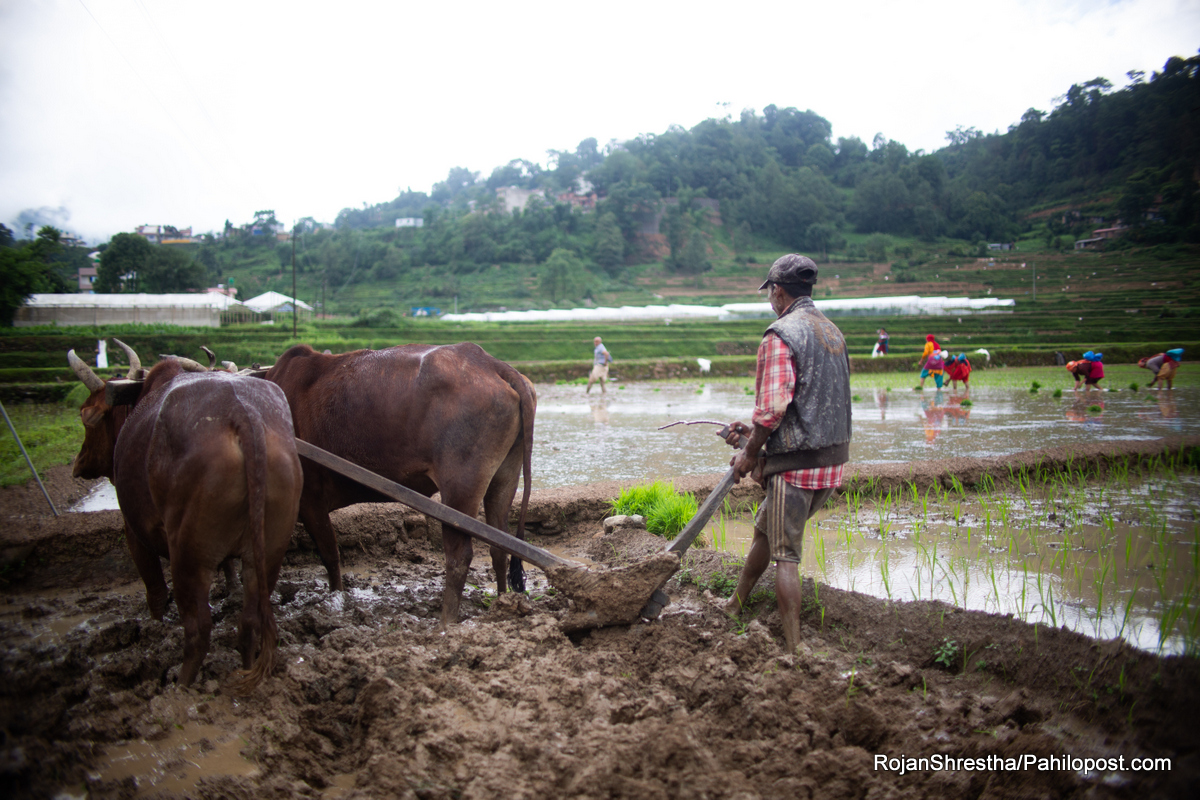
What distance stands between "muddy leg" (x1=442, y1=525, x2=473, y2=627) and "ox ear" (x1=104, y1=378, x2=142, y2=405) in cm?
205

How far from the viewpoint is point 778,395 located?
2.97 metres

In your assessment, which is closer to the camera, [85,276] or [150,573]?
[150,573]

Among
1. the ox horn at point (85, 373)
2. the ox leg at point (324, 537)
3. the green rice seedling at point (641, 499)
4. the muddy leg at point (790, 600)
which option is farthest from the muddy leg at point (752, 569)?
the ox horn at point (85, 373)

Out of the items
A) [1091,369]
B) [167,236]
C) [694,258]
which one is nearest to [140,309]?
[167,236]

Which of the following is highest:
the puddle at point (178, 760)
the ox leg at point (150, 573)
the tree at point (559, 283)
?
the tree at point (559, 283)

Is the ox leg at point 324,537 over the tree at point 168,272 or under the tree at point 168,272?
under

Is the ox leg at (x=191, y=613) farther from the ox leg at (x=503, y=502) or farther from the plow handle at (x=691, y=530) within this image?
the plow handle at (x=691, y=530)

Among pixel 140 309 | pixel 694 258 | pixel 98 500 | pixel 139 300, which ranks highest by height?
pixel 694 258

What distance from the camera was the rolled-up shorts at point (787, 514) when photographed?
3.04 metres

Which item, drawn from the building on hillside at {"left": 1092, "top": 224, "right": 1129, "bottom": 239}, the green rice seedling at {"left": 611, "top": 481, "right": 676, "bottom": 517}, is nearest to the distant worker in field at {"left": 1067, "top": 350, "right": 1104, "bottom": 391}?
the building on hillside at {"left": 1092, "top": 224, "right": 1129, "bottom": 239}

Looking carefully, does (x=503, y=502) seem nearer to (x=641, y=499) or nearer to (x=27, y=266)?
(x=641, y=499)

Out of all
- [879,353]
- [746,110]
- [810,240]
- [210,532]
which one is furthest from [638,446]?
[746,110]

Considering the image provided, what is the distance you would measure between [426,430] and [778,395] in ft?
6.69

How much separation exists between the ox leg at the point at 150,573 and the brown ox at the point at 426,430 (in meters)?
0.79
